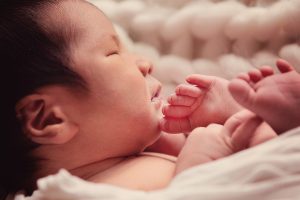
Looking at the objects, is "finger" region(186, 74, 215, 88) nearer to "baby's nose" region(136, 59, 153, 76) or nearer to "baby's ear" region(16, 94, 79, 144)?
"baby's nose" region(136, 59, 153, 76)

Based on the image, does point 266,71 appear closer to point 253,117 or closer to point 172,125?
point 253,117

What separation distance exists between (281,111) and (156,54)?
540mm

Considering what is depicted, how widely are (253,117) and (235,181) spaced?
12 centimetres

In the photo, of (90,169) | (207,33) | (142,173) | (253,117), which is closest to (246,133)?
(253,117)

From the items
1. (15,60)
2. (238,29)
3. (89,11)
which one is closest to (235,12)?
(238,29)

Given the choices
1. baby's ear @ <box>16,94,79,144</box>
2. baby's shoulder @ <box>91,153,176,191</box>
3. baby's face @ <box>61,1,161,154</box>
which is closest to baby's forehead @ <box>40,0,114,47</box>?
baby's face @ <box>61,1,161,154</box>

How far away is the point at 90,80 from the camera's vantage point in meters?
0.80

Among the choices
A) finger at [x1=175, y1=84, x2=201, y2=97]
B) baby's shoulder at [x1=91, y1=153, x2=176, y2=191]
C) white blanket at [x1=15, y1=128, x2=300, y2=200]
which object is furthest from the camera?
finger at [x1=175, y1=84, x2=201, y2=97]

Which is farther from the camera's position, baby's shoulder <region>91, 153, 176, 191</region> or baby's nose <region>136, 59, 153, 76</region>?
baby's nose <region>136, 59, 153, 76</region>

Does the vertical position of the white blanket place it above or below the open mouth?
above

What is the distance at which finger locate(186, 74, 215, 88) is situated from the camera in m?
0.87

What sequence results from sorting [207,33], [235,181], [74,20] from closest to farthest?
1. [235,181]
2. [74,20]
3. [207,33]

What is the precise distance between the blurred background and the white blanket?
329mm

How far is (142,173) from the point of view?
77cm
